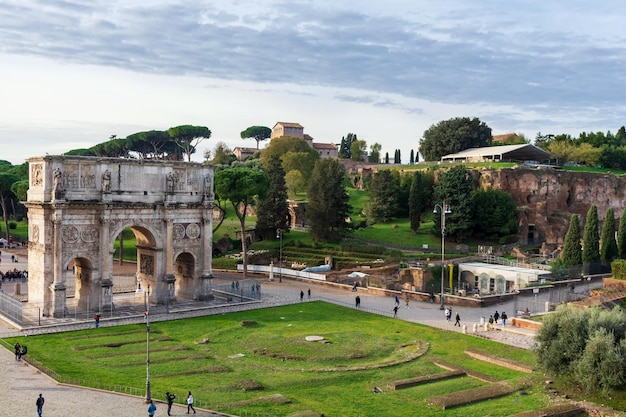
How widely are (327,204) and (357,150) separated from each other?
230 ft

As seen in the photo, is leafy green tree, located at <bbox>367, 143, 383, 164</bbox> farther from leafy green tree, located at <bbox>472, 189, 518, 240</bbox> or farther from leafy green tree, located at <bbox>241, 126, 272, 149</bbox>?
leafy green tree, located at <bbox>472, 189, 518, 240</bbox>

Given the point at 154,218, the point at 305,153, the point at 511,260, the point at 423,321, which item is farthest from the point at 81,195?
the point at 305,153

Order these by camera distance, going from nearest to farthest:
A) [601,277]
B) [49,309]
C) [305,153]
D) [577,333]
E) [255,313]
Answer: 1. [577,333]
2. [49,309]
3. [255,313]
4. [601,277]
5. [305,153]

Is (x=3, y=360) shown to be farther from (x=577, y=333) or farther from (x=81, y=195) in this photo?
(x=577, y=333)

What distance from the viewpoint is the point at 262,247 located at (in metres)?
72.6

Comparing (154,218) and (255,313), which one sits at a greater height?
(154,218)

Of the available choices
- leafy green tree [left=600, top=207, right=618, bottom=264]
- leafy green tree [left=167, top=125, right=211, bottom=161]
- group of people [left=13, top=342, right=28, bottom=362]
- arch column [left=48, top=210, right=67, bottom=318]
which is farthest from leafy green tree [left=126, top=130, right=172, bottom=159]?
group of people [left=13, top=342, right=28, bottom=362]

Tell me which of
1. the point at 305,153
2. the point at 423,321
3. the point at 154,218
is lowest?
the point at 423,321

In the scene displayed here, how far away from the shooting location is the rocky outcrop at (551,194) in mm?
81125

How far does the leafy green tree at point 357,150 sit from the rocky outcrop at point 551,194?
5465 centimetres

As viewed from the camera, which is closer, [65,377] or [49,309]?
[65,377]

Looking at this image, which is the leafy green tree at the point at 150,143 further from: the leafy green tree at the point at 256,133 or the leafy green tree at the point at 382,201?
the leafy green tree at the point at 382,201

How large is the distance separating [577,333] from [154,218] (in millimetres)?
29719

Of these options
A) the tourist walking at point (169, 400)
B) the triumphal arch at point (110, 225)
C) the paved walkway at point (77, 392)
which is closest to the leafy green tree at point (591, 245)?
the paved walkway at point (77, 392)
